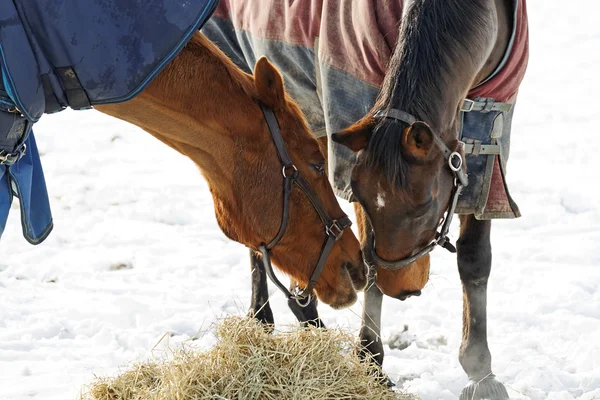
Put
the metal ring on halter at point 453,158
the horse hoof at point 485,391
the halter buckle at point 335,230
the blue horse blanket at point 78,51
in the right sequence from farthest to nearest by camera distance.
→ the horse hoof at point 485,391 < the halter buckle at point 335,230 < the metal ring on halter at point 453,158 < the blue horse blanket at point 78,51

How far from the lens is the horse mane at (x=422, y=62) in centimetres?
259

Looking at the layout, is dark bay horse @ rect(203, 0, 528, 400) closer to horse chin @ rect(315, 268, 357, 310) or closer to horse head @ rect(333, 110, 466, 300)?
horse head @ rect(333, 110, 466, 300)

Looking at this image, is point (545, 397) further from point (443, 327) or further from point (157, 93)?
point (157, 93)

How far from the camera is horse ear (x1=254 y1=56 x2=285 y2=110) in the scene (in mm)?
2592

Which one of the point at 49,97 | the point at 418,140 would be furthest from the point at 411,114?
the point at 49,97

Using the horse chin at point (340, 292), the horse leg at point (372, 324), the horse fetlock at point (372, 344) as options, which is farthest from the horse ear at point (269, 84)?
the horse fetlock at point (372, 344)

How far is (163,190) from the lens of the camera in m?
6.45

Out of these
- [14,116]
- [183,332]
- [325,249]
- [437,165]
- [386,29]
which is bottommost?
[183,332]

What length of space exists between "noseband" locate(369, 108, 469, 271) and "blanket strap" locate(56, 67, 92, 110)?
989 millimetres

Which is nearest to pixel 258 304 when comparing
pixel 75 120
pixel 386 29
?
pixel 386 29

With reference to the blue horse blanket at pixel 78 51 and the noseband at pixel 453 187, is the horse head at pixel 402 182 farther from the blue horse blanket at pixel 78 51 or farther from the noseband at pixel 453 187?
the blue horse blanket at pixel 78 51

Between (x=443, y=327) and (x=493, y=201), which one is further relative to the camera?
(x=443, y=327)

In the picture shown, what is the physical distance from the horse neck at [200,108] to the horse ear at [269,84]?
40 millimetres

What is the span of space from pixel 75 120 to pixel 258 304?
4762 mm
